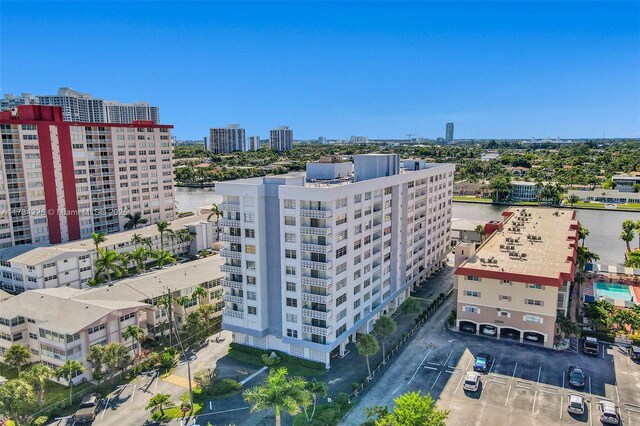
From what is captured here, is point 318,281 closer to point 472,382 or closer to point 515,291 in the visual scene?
point 472,382

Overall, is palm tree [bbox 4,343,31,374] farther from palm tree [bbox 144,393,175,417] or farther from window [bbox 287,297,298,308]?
window [bbox 287,297,298,308]

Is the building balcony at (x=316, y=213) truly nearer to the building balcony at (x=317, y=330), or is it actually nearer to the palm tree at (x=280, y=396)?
the building balcony at (x=317, y=330)

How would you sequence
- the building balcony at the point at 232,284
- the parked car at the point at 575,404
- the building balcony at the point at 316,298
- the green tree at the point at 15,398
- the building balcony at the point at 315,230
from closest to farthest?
1. the green tree at the point at 15,398
2. the parked car at the point at 575,404
3. the building balcony at the point at 315,230
4. the building balcony at the point at 316,298
5. the building balcony at the point at 232,284

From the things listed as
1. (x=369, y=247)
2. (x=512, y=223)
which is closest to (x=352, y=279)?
(x=369, y=247)

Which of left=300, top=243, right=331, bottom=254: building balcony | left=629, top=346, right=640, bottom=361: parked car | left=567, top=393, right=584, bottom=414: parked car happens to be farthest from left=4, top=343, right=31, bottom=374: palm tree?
left=629, top=346, right=640, bottom=361: parked car

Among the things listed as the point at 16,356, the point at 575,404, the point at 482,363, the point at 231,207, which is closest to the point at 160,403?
the point at 16,356

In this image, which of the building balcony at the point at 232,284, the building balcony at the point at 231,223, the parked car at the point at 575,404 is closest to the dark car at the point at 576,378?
the parked car at the point at 575,404
